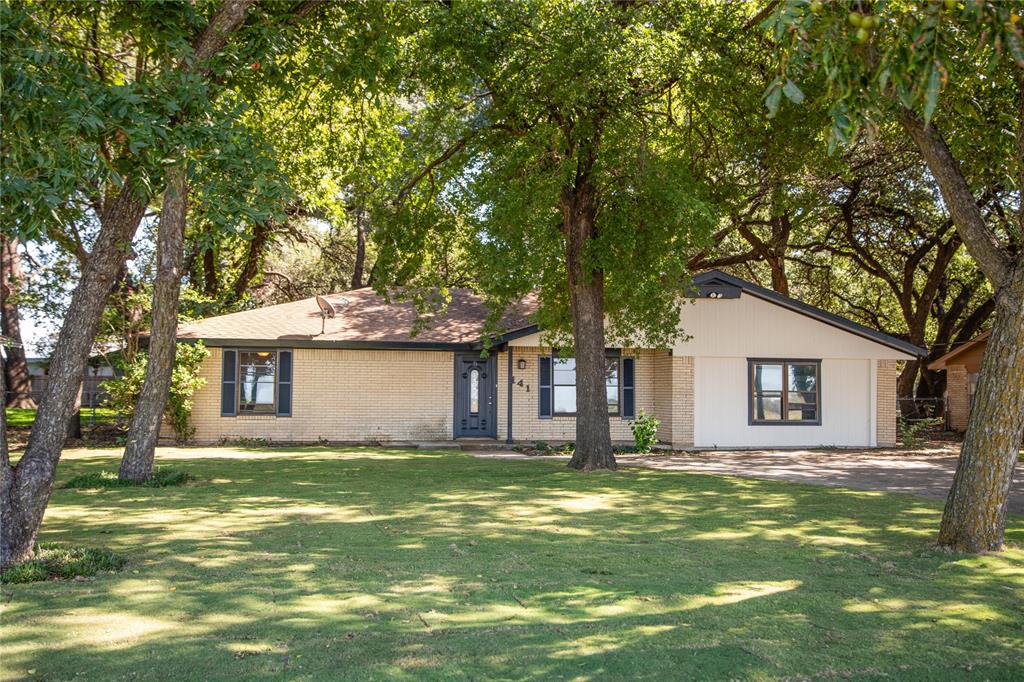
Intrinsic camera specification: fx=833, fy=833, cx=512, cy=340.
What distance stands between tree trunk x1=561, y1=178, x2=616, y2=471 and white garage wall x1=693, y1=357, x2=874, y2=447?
6.34 m

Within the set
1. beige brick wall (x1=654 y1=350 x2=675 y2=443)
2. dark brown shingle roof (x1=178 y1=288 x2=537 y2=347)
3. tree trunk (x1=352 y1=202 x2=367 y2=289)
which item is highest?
tree trunk (x1=352 y1=202 x2=367 y2=289)

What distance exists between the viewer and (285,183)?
7.25m

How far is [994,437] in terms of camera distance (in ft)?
24.6

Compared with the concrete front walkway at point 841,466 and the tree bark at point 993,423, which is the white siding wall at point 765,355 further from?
the tree bark at point 993,423

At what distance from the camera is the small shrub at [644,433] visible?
1977 centimetres

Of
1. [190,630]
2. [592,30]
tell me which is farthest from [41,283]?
[190,630]

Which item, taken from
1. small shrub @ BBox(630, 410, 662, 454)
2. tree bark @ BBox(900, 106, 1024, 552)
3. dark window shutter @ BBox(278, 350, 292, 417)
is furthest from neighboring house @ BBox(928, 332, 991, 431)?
tree bark @ BBox(900, 106, 1024, 552)

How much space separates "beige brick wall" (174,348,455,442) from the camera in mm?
20703

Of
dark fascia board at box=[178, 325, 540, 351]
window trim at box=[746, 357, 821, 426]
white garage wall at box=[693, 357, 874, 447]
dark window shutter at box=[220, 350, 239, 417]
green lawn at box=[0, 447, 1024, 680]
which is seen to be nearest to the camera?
green lawn at box=[0, 447, 1024, 680]

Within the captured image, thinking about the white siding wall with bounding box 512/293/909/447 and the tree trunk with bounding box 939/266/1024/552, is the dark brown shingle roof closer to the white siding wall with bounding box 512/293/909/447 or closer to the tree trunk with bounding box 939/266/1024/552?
the white siding wall with bounding box 512/293/909/447

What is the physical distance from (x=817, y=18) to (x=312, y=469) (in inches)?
479

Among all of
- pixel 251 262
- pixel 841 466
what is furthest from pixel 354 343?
pixel 841 466

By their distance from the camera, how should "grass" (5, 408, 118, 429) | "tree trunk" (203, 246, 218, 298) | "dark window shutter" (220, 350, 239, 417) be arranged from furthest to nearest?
"tree trunk" (203, 246, 218, 298), "grass" (5, 408, 118, 429), "dark window shutter" (220, 350, 239, 417)

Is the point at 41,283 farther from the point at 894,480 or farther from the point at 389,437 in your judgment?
the point at 894,480
